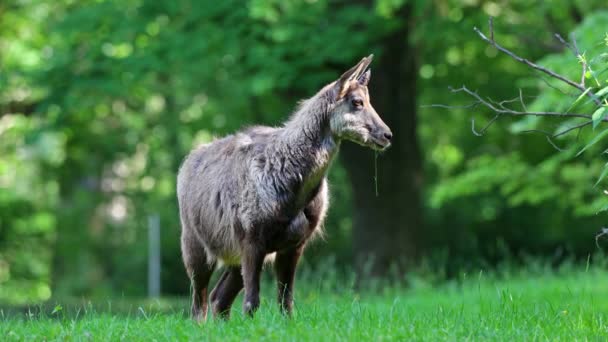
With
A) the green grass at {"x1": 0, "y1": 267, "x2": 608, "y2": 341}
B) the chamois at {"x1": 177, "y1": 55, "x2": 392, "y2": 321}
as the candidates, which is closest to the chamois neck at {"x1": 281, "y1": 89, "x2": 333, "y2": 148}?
the chamois at {"x1": 177, "y1": 55, "x2": 392, "y2": 321}

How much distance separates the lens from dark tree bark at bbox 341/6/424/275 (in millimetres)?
17109

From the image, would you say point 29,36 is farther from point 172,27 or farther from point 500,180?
point 500,180

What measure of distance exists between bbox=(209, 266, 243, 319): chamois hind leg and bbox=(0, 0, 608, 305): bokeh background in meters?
2.09

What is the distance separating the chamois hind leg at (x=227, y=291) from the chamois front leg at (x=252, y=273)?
1.12 meters

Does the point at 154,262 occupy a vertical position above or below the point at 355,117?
below

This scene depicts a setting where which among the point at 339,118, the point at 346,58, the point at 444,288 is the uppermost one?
the point at 346,58

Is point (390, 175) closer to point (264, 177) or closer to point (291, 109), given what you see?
point (291, 109)

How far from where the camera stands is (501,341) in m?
6.35

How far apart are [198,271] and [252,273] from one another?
140 cm

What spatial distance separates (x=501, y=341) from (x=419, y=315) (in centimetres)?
133

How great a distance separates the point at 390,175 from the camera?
56.4 feet

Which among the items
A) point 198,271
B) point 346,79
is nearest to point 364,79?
point 346,79

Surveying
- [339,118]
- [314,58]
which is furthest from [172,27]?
[339,118]

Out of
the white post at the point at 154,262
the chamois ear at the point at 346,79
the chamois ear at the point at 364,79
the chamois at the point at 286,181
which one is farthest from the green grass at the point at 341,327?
the white post at the point at 154,262
